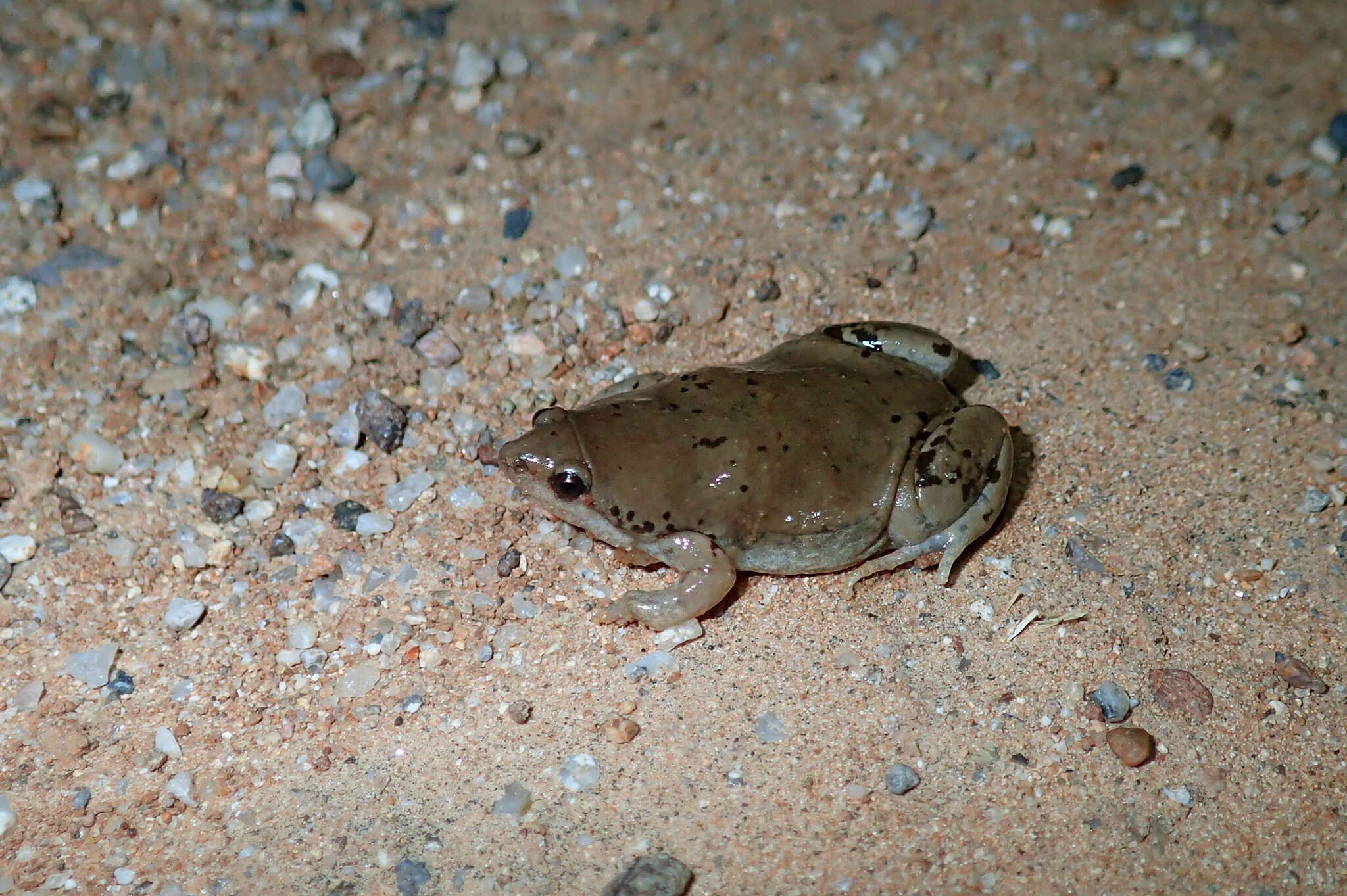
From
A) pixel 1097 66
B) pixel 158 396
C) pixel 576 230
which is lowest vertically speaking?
pixel 158 396

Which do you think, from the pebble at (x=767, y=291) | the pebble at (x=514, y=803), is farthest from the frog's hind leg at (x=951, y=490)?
the pebble at (x=514, y=803)

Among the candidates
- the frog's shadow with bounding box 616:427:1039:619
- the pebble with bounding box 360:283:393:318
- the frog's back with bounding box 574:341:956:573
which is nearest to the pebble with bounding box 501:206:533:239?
the pebble with bounding box 360:283:393:318

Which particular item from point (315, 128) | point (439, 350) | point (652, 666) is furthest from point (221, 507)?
point (315, 128)

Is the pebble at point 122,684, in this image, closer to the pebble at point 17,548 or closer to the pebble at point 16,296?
the pebble at point 17,548

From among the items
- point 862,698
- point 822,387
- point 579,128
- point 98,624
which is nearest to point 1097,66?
point 579,128

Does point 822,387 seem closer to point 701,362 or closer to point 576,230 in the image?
point 701,362
